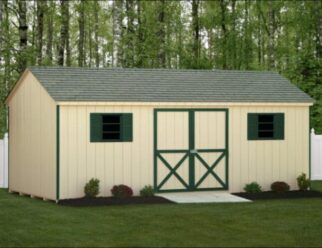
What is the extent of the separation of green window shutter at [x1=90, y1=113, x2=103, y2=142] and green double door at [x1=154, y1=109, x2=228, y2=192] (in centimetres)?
151

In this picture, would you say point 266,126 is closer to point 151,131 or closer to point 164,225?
point 151,131

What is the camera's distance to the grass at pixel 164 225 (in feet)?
41.0

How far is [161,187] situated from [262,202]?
8.83ft

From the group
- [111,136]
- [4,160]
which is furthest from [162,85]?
[4,160]

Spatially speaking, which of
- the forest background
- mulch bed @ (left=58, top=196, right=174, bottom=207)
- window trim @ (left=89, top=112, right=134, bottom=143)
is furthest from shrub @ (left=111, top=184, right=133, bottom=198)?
the forest background

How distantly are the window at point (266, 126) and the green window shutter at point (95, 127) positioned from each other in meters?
4.21

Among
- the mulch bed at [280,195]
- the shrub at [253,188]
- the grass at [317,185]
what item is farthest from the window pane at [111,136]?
the grass at [317,185]

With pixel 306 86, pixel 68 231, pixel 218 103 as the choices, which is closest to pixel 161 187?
pixel 218 103

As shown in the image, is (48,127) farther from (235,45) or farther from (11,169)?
(235,45)

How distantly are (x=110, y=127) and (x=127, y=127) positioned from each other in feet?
1.40

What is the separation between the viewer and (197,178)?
20.0 metres

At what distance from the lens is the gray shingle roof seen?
62.7 feet

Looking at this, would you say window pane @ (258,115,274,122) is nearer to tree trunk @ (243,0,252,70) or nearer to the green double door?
the green double door

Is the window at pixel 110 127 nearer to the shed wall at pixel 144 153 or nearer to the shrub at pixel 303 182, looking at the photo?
the shed wall at pixel 144 153
